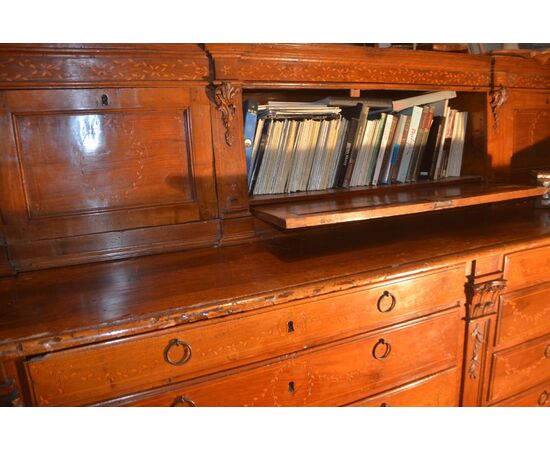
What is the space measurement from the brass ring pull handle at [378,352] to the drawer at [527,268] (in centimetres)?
50

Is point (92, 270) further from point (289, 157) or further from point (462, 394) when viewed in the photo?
point (462, 394)

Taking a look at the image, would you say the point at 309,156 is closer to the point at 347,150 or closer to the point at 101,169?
the point at 347,150

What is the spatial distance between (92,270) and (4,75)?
1.95ft

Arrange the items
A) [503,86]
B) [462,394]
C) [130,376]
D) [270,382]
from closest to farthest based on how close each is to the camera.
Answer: [130,376]
[270,382]
[462,394]
[503,86]

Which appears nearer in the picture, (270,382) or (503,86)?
(270,382)

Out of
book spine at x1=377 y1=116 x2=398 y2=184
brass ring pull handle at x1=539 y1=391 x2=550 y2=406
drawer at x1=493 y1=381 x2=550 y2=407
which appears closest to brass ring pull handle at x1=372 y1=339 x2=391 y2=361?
drawer at x1=493 y1=381 x2=550 y2=407

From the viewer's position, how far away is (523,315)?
48.9 inches

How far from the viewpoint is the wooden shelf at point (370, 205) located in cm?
98

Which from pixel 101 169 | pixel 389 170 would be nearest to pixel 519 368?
pixel 389 170

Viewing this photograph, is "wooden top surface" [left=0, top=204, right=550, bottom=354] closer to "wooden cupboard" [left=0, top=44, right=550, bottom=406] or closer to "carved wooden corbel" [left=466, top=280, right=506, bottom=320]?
"wooden cupboard" [left=0, top=44, right=550, bottom=406]

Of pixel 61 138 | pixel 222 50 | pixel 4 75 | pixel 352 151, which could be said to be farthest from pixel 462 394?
pixel 4 75

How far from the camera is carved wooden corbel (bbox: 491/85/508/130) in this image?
1542 mm

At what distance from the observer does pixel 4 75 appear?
36.9 inches

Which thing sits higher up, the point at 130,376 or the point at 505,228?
the point at 505,228
